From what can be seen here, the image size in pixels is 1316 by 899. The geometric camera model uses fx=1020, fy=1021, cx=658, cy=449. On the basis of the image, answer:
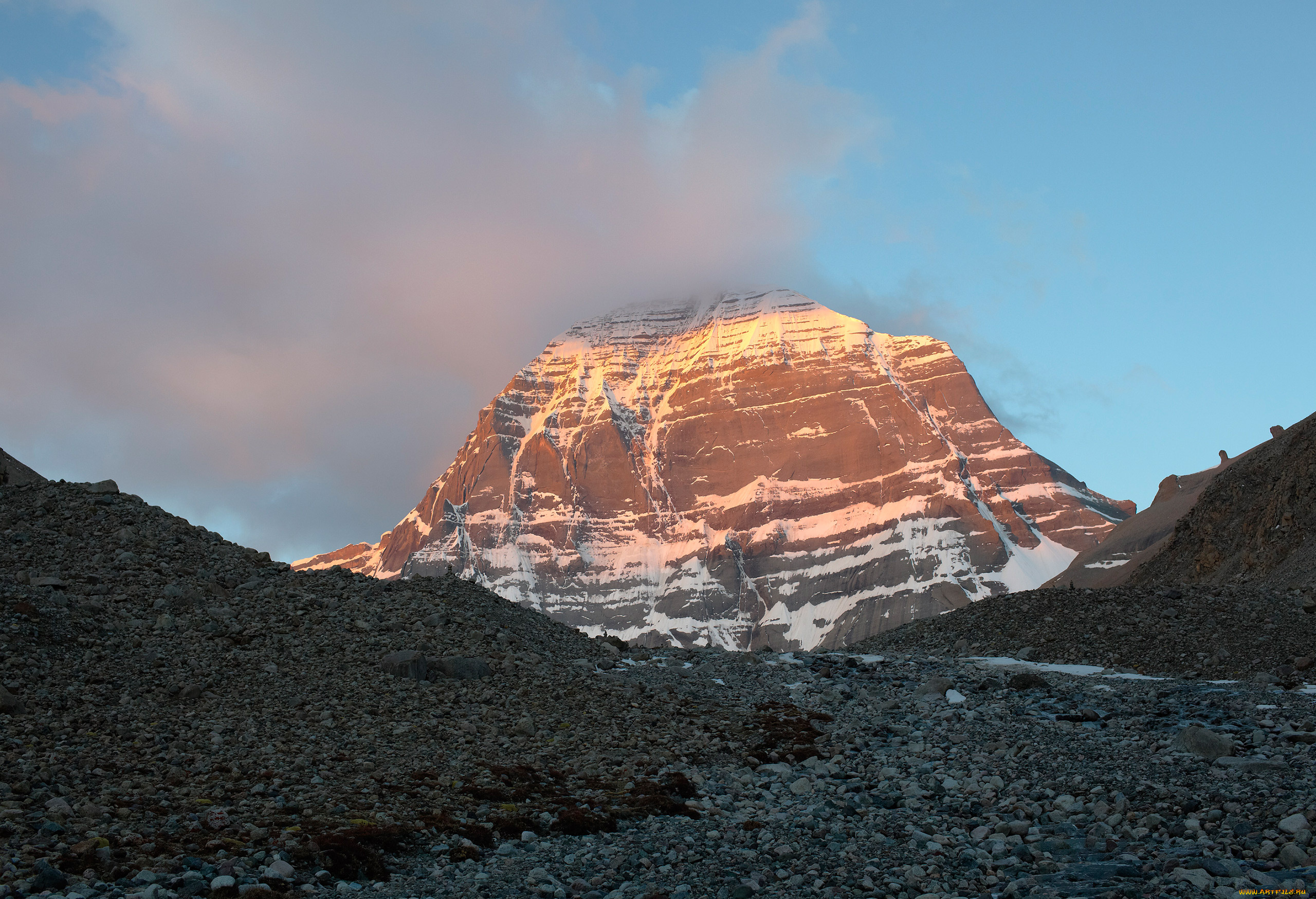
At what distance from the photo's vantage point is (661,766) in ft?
73.7

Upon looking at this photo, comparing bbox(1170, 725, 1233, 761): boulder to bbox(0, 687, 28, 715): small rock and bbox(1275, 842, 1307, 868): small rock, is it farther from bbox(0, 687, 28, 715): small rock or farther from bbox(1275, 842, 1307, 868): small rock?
bbox(0, 687, 28, 715): small rock

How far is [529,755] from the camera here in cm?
2272

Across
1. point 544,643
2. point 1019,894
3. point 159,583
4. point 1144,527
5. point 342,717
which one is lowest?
point 1019,894

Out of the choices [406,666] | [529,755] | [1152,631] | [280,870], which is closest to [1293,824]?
[529,755]

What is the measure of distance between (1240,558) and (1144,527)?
111 meters

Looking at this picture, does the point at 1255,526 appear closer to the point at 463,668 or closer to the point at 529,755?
the point at 463,668

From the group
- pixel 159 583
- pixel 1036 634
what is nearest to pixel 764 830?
pixel 159 583

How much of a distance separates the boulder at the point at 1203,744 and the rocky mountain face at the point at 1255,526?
45.1 m

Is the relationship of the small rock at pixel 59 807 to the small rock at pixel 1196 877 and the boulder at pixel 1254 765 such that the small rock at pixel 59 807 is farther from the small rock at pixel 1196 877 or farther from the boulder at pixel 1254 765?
the boulder at pixel 1254 765

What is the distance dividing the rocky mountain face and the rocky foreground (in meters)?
39.4

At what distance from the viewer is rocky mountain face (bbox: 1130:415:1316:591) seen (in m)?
69.8

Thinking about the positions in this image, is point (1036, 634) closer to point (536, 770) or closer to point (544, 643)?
point (544, 643)

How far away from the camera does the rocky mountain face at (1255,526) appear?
69.8 m

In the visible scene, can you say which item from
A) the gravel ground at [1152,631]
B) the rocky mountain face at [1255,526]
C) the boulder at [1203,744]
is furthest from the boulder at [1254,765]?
the rocky mountain face at [1255,526]
